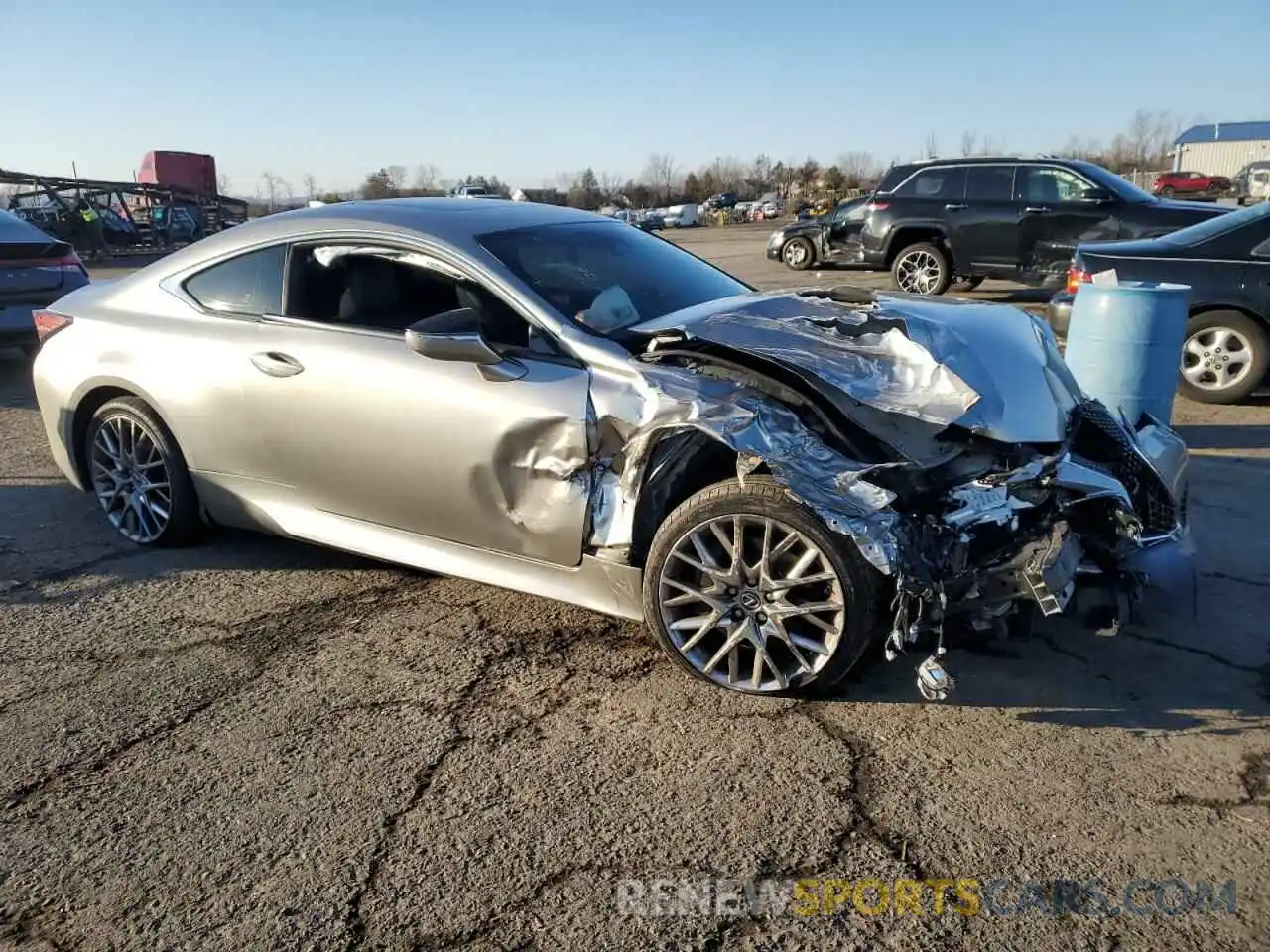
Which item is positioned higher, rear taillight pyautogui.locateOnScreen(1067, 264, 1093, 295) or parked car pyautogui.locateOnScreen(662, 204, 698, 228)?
rear taillight pyautogui.locateOnScreen(1067, 264, 1093, 295)

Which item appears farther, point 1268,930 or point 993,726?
point 993,726

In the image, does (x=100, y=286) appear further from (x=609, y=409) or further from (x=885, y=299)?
(x=885, y=299)

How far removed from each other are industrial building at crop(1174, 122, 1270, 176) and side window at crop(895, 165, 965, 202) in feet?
239

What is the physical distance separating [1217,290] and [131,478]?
23.3 feet

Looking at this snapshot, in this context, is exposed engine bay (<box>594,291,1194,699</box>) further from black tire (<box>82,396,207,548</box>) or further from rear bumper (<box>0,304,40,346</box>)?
rear bumper (<box>0,304,40,346</box>)

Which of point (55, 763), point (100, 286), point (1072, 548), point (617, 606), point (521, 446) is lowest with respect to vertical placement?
point (55, 763)

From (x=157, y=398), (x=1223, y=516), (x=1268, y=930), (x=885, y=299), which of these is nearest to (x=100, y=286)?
(x=157, y=398)

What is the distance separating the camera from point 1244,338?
23.2 ft

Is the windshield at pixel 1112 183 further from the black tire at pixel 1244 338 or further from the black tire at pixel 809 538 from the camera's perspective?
the black tire at pixel 809 538

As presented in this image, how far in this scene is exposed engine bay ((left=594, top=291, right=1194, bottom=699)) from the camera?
314 cm

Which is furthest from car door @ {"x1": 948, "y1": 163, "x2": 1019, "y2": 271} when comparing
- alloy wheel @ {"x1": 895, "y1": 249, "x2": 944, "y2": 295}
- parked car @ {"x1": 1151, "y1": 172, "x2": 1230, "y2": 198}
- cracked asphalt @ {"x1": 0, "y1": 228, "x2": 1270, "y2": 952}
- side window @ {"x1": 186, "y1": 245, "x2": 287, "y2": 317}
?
parked car @ {"x1": 1151, "y1": 172, "x2": 1230, "y2": 198}

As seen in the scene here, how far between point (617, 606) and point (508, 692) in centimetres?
49

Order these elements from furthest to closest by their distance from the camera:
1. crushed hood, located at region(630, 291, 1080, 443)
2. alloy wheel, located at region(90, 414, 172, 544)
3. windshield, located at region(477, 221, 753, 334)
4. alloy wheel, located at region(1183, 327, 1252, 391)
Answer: alloy wheel, located at region(1183, 327, 1252, 391)
alloy wheel, located at region(90, 414, 172, 544)
windshield, located at region(477, 221, 753, 334)
crushed hood, located at region(630, 291, 1080, 443)

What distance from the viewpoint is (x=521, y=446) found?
3590 millimetres
